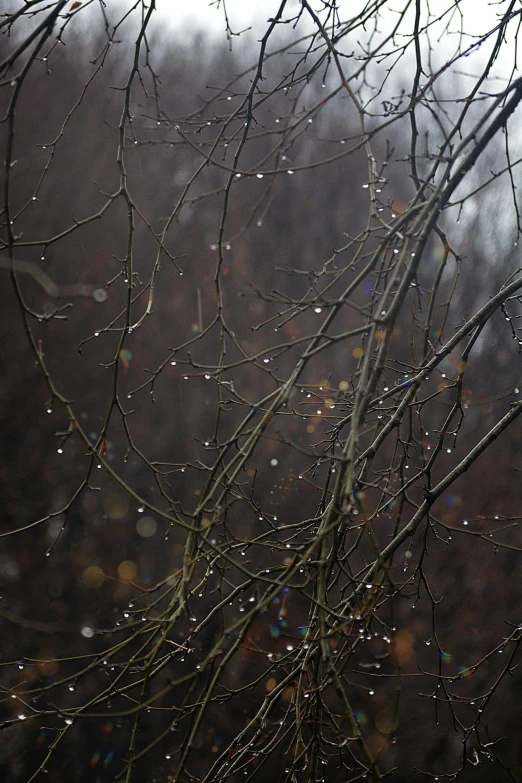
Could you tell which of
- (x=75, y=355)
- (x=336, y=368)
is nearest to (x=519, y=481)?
(x=336, y=368)

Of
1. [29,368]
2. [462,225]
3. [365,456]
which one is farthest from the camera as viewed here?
[462,225]

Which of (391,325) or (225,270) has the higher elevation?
(225,270)

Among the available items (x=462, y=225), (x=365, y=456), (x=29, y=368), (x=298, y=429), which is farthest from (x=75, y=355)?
(x=365, y=456)

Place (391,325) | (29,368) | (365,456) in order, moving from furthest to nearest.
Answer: (29,368)
(365,456)
(391,325)

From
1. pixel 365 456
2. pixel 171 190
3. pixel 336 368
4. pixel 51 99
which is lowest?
pixel 365 456

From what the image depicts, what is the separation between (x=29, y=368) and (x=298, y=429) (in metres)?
3.39

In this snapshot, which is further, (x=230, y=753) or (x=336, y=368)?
(x=336, y=368)

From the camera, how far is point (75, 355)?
8.53 meters

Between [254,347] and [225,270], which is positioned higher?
[225,270]

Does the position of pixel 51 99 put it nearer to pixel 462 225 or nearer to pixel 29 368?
pixel 29 368

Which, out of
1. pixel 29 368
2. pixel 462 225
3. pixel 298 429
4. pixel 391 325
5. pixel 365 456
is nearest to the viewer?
pixel 391 325

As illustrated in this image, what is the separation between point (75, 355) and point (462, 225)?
18.4 feet

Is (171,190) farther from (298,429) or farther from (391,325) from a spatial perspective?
(391,325)

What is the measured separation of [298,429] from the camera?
8938mm
